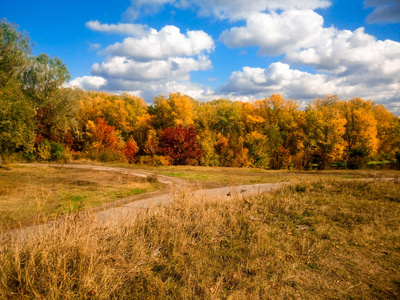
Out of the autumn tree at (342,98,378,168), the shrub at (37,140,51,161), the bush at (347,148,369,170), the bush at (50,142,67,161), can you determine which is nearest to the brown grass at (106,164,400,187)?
the bush at (347,148,369,170)

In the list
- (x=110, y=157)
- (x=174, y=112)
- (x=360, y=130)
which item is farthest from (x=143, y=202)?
(x=360, y=130)

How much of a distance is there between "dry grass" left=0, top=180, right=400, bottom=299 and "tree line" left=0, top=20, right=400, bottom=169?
64.3ft

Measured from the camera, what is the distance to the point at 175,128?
31.1 metres

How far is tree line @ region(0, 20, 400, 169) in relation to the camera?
93.0 ft

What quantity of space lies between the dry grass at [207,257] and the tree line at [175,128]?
64.3 ft

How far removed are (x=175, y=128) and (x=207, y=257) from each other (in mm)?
26145

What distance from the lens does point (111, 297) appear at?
13.8 feet

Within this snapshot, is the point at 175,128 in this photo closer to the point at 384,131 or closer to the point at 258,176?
the point at 258,176

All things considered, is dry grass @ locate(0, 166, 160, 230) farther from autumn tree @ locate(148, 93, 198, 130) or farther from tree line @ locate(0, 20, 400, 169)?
autumn tree @ locate(148, 93, 198, 130)

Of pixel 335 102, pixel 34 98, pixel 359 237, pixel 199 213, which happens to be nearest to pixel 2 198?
pixel 199 213

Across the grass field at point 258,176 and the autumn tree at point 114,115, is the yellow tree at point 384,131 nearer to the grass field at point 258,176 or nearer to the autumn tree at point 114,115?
the grass field at point 258,176

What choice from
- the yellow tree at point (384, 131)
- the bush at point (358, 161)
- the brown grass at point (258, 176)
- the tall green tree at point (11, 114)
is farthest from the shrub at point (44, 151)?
the yellow tree at point (384, 131)

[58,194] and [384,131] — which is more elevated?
[384,131]

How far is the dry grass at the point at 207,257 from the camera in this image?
417 cm
